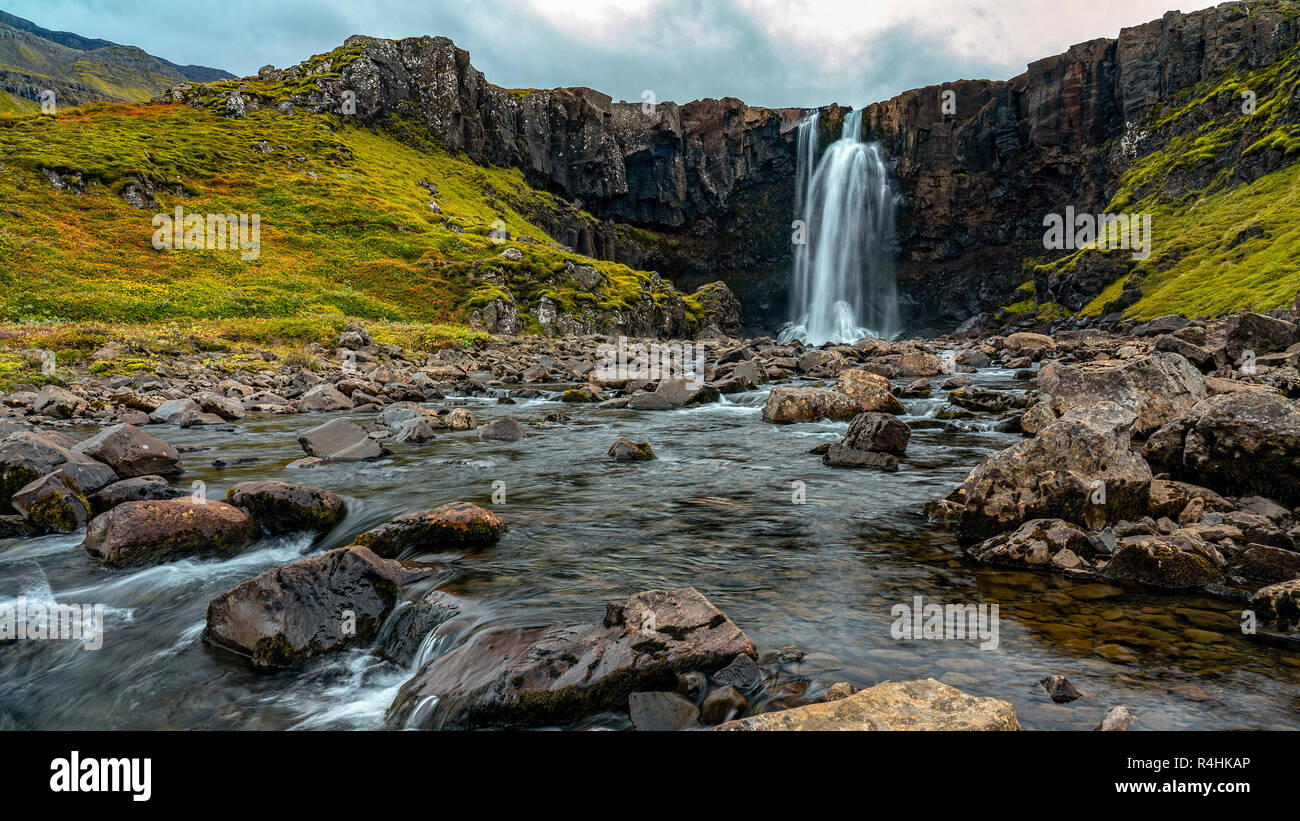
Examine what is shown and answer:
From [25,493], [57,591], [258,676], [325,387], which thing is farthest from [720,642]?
[325,387]

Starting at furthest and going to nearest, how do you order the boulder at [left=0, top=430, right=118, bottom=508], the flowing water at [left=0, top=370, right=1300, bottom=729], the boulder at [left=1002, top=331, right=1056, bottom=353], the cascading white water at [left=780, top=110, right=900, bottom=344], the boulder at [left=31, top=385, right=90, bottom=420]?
the cascading white water at [left=780, top=110, right=900, bottom=344] → the boulder at [left=1002, top=331, right=1056, bottom=353] → the boulder at [left=31, top=385, right=90, bottom=420] → the boulder at [left=0, top=430, right=118, bottom=508] → the flowing water at [left=0, top=370, right=1300, bottom=729]

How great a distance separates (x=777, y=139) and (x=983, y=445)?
392 feet

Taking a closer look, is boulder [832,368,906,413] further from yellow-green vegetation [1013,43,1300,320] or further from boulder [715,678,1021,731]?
yellow-green vegetation [1013,43,1300,320]

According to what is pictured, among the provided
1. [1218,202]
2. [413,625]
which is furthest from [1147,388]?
[1218,202]

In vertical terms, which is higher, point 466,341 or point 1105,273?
point 1105,273

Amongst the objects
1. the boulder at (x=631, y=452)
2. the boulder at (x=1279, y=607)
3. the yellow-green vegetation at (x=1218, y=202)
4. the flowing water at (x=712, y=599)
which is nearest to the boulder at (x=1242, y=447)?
the flowing water at (x=712, y=599)

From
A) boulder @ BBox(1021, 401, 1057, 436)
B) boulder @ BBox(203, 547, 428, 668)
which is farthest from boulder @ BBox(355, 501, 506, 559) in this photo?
boulder @ BBox(1021, 401, 1057, 436)

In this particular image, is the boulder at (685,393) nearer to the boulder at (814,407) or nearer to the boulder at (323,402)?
the boulder at (814,407)

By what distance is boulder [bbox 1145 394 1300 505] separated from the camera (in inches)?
307

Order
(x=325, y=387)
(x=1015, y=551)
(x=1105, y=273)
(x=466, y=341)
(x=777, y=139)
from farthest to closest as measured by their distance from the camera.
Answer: (x=777, y=139) < (x=1105, y=273) < (x=466, y=341) < (x=325, y=387) < (x=1015, y=551)

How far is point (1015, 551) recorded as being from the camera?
717 centimetres

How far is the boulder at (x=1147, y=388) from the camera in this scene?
1126 cm

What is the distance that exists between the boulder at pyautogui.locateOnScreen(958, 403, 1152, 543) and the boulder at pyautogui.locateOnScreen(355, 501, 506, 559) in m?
6.33
